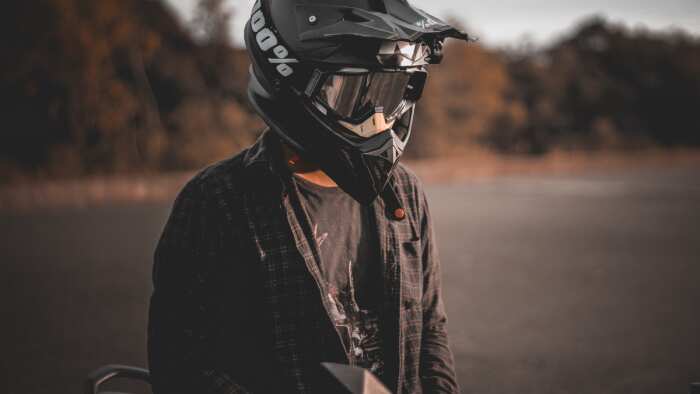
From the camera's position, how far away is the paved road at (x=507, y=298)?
4895mm

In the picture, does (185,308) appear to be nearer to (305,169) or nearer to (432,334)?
(305,169)

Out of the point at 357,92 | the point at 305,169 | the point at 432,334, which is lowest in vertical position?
the point at 432,334

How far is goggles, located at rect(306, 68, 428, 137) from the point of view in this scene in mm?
1305

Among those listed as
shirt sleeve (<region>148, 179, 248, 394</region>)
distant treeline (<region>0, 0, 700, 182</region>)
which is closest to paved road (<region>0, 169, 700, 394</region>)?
shirt sleeve (<region>148, 179, 248, 394</region>)

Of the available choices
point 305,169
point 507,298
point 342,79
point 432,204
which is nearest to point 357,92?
point 342,79

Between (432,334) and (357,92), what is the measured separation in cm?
61

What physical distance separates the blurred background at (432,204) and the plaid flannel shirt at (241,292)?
86cm

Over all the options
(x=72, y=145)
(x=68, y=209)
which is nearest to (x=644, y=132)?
(x=72, y=145)

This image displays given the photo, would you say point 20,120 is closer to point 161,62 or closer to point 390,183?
point 161,62

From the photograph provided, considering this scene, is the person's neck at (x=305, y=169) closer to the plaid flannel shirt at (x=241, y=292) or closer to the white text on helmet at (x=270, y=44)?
the plaid flannel shirt at (x=241, y=292)

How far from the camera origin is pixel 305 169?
1.39 m

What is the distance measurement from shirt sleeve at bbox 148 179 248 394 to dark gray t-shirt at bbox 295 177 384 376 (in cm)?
23

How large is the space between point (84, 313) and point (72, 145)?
20.6m

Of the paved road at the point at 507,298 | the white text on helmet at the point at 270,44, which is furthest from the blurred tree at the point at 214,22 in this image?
the white text on helmet at the point at 270,44
